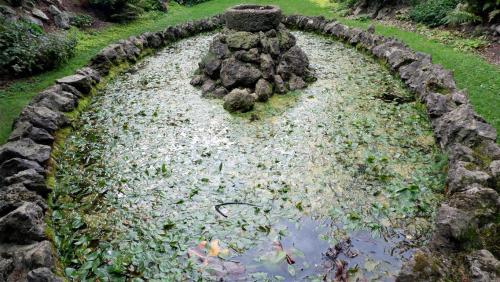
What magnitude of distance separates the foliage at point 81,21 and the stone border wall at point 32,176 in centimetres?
469

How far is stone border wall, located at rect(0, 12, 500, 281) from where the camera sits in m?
4.00

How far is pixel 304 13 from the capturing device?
57.8ft

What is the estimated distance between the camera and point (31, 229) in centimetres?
453

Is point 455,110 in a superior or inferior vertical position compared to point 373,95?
superior

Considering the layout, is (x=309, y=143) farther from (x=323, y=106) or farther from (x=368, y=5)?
(x=368, y=5)

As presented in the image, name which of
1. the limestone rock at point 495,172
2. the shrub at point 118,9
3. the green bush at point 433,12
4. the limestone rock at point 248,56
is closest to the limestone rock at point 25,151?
the limestone rock at point 248,56

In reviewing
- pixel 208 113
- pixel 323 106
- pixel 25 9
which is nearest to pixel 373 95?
pixel 323 106

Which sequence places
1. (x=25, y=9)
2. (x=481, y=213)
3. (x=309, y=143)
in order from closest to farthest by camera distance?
(x=481, y=213) < (x=309, y=143) < (x=25, y=9)

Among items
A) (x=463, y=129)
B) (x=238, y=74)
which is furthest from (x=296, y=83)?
(x=463, y=129)

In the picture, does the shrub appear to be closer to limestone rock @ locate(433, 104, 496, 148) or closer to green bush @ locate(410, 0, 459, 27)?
green bush @ locate(410, 0, 459, 27)

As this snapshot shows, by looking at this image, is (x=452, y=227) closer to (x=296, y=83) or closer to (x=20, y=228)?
(x=20, y=228)

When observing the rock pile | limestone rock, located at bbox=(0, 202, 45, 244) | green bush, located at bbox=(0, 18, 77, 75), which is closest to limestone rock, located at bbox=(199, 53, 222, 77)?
the rock pile

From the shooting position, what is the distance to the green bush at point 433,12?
13.5m

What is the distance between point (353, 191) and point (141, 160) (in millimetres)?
3776
